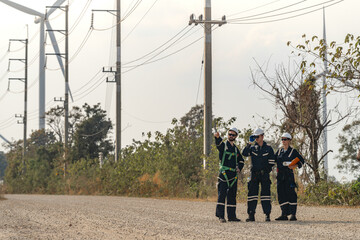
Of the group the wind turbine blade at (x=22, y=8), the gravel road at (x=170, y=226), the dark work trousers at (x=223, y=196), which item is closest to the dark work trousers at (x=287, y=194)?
the gravel road at (x=170, y=226)

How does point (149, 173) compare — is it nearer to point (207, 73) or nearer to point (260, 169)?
point (207, 73)

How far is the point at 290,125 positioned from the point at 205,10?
25.9ft

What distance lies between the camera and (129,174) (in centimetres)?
3538

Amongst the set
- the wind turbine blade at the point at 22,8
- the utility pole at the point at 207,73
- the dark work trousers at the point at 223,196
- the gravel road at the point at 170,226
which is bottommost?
the gravel road at the point at 170,226

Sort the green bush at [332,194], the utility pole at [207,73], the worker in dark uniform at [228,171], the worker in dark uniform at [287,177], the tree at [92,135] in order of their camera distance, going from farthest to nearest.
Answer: the tree at [92,135] → the utility pole at [207,73] → the green bush at [332,194] → the worker in dark uniform at [287,177] → the worker in dark uniform at [228,171]

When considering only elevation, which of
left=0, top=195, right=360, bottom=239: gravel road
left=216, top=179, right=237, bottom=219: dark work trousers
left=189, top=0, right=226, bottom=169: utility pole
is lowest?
left=0, top=195, right=360, bottom=239: gravel road

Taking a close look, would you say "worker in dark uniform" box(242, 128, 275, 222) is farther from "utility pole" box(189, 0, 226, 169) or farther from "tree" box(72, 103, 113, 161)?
"tree" box(72, 103, 113, 161)

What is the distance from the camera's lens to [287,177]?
573 inches

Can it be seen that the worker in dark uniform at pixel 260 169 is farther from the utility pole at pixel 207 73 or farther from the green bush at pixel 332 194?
the utility pole at pixel 207 73

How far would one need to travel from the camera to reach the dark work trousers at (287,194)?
1446 cm

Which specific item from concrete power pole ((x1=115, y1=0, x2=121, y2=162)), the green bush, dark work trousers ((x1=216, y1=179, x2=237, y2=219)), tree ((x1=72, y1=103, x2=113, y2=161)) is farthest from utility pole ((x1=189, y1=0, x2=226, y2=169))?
tree ((x1=72, y1=103, x2=113, y2=161))

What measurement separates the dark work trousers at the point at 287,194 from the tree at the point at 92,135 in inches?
1668

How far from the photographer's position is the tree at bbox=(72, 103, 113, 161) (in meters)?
58.3

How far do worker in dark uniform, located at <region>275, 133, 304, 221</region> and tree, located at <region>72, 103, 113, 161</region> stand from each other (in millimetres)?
42364
